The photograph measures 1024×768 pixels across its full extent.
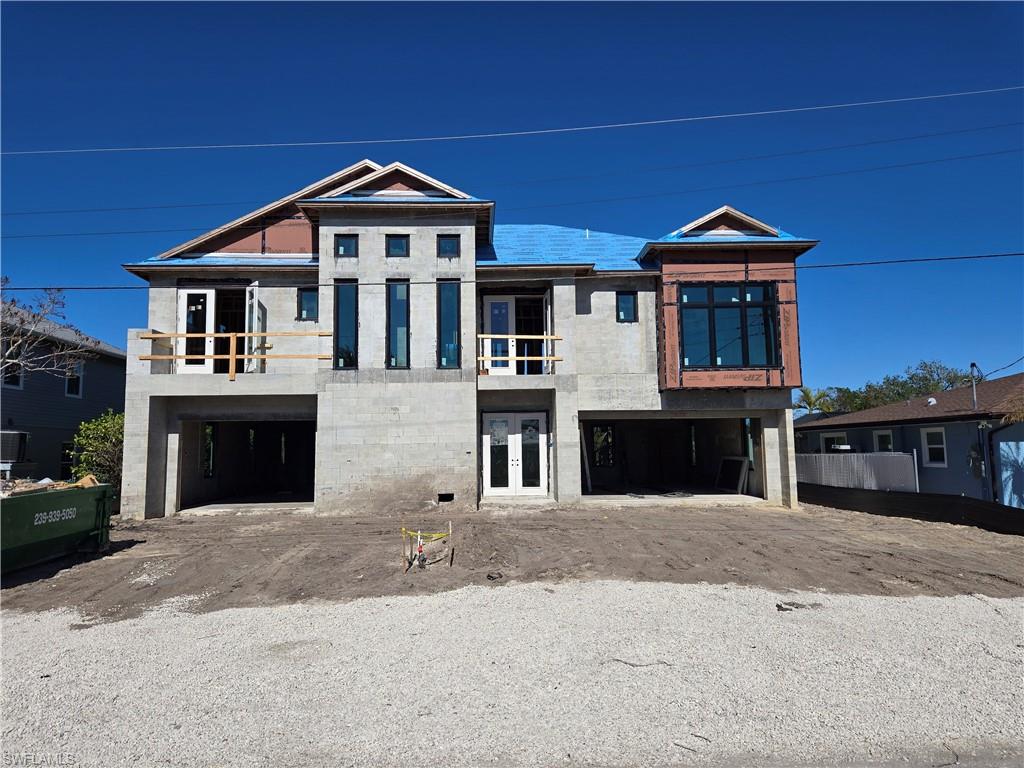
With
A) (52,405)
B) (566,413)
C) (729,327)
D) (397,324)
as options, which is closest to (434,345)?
(397,324)

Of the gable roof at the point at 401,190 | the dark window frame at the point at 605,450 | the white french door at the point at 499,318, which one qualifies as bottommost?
the dark window frame at the point at 605,450

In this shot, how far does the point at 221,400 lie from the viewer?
15.8 meters

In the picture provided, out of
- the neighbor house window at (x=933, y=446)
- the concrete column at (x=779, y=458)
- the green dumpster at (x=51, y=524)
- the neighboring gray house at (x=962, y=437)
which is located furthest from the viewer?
the neighbor house window at (x=933, y=446)

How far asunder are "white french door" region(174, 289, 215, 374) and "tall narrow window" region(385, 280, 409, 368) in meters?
4.90

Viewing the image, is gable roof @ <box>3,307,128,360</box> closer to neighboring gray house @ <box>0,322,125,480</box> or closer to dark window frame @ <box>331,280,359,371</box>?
neighboring gray house @ <box>0,322,125,480</box>

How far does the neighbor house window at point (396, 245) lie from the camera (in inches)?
624

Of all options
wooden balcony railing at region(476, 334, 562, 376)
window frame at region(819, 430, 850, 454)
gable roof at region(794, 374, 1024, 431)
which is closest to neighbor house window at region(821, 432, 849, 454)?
window frame at region(819, 430, 850, 454)

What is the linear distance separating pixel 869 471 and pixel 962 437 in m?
2.58

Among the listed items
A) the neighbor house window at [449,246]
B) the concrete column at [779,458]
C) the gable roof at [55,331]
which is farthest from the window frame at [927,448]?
the gable roof at [55,331]

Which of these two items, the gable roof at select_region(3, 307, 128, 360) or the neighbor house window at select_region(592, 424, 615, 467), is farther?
the neighbor house window at select_region(592, 424, 615, 467)

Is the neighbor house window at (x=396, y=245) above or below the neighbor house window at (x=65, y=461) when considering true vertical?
above

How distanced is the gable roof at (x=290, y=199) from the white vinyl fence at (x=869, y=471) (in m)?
17.4

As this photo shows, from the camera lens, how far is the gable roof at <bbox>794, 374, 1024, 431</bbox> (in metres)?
16.3

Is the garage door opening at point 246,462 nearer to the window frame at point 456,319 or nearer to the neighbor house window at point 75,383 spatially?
the window frame at point 456,319
